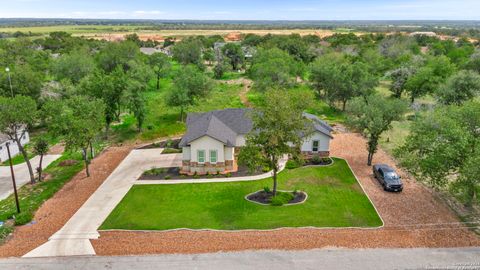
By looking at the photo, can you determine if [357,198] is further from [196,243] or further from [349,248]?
[196,243]

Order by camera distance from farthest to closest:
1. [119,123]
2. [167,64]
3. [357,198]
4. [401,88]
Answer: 1. [167,64]
2. [401,88]
3. [119,123]
4. [357,198]

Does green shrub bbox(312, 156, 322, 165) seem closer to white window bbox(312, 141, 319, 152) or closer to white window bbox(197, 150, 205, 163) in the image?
white window bbox(312, 141, 319, 152)

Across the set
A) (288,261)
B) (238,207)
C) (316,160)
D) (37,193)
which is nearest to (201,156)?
(238,207)

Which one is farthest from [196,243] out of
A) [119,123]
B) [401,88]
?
[401,88]

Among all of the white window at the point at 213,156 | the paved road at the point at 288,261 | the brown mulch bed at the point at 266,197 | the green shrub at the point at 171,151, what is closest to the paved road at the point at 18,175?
the green shrub at the point at 171,151

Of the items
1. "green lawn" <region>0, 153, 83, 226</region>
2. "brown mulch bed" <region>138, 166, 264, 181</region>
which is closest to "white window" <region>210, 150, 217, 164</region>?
"brown mulch bed" <region>138, 166, 264, 181</region>

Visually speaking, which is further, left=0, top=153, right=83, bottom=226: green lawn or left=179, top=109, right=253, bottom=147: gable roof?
left=179, top=109, right=253, bottom=147: gable roof
